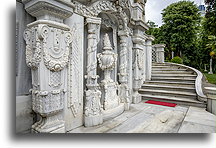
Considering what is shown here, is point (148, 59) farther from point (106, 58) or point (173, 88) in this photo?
point (106, 58)

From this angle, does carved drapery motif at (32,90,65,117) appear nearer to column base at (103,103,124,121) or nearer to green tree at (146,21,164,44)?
column base at (103,103,124,121)

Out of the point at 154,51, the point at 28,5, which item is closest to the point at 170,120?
the point at 28,5

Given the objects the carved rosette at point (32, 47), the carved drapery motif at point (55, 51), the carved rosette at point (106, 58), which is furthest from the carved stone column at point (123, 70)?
the carved rosette at point (32, 47)

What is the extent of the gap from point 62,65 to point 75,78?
0.40 metres

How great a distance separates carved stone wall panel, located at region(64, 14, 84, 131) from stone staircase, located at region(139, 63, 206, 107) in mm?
2616

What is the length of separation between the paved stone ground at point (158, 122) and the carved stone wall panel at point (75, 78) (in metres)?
0.21

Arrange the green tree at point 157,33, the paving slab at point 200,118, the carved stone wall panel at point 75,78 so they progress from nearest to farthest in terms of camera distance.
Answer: the carved stone wall panel at point 75,78 < the paving slab at point 200,118 < the green tree at point 157,33

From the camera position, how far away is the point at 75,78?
2047 millimetres

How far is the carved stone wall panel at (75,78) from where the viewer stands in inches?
77.5

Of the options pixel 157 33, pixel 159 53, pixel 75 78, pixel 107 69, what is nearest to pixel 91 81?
pixel 75 78

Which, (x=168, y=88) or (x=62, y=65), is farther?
(x=168, y=88)

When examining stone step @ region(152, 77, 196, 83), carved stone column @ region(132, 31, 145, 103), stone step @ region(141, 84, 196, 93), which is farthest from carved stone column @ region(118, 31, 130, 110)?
stone step @ region(152, 77, 196, 83)

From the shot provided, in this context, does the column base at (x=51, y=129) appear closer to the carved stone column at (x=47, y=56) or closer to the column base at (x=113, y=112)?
the carved stone column at (x=47, y=56)

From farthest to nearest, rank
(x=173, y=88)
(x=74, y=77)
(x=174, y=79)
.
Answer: (x=174, y=79) < (x=173, y=88) < (x=74, y=77)
